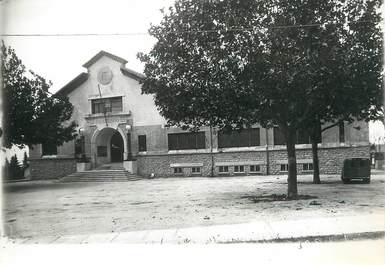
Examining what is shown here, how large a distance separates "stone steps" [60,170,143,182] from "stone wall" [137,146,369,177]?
1.78m

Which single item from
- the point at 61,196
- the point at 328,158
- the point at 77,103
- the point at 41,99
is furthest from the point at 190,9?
the point at 77,103

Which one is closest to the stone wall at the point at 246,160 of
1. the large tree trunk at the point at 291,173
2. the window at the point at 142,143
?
the window at the point at 142,143

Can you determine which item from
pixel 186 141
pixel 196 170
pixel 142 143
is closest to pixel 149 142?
pixel 142 143

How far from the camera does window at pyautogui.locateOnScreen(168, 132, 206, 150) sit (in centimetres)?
3086

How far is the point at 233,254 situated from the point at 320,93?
7.64 metres

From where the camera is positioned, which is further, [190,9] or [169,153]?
[169,153]

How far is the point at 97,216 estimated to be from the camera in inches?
519

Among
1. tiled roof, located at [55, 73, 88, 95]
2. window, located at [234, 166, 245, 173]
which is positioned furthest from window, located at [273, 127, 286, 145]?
tiled roof, located at [55, 73, 88, 95]

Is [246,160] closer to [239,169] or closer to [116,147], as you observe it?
[239,169]

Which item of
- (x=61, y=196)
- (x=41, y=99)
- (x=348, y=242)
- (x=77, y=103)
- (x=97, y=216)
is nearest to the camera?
(x=348, y=242)

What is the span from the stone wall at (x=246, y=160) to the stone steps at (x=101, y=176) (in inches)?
70.1

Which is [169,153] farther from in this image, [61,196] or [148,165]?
[61,196]

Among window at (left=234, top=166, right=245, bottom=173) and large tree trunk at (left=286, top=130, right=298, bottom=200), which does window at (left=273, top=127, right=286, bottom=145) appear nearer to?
window at (left=234, top=166, right=245, bottom=173)

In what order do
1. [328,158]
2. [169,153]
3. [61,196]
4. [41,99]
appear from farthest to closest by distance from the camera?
[169,153] → [328,158] → [41,99] → [61,196]
